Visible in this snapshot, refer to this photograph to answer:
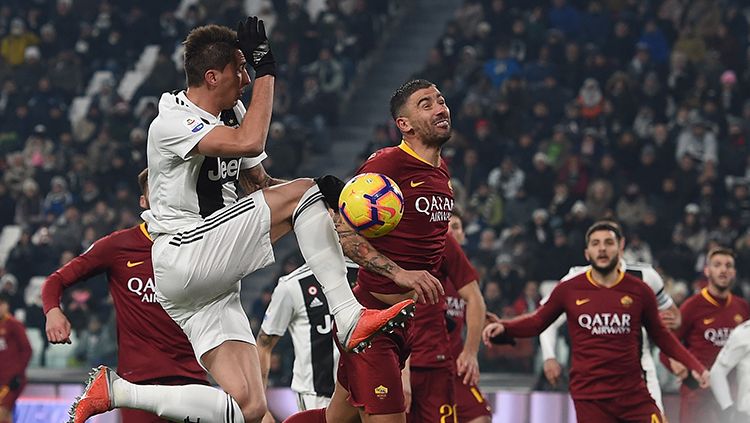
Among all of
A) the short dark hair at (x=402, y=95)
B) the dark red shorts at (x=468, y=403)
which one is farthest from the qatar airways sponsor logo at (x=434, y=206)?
the dark red shorts at (x=468, y=403)

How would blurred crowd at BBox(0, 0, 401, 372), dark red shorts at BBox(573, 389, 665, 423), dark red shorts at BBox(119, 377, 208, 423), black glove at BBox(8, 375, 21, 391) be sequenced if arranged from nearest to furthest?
dark red shorts at BBox(119, 377, 208, 423) → dark red shorts at BBox(573, 389, 665, 423) → black glove at BBox(8, 375, 21, 391) → blurred crowd at BBox(0, 0, 401, 372)

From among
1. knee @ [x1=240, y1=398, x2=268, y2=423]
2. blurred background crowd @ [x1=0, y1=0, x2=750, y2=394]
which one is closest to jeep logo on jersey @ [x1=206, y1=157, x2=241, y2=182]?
knee @ [x1=240, y1=398, x2=268, y2=423]

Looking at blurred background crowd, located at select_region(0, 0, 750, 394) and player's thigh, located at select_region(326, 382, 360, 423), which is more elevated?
blurred background crowd, located at select_region(0, 0, 750, 394)

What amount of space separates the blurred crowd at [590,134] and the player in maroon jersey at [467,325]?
4.47 metres

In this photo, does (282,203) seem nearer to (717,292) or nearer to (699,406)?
(717,292)

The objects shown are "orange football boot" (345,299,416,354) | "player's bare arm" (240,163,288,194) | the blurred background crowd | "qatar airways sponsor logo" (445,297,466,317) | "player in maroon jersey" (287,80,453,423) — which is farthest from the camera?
the blurred background crowd

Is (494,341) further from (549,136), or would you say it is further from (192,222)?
(549,136)

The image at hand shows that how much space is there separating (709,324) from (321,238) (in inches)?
244

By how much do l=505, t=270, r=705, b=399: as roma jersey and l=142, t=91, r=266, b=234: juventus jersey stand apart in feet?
10.5

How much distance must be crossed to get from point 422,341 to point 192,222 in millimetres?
2948

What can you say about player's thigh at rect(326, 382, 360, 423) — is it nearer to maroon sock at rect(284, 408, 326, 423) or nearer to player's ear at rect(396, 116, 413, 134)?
maroon sock at rect(284, 408, 326, 423)

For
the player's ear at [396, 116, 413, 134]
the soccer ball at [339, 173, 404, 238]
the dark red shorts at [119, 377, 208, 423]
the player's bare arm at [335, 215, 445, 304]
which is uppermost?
the player's ear at [396, 116, 413, 134]

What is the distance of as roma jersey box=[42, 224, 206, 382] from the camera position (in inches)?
322

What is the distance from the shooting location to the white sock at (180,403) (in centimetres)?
680
